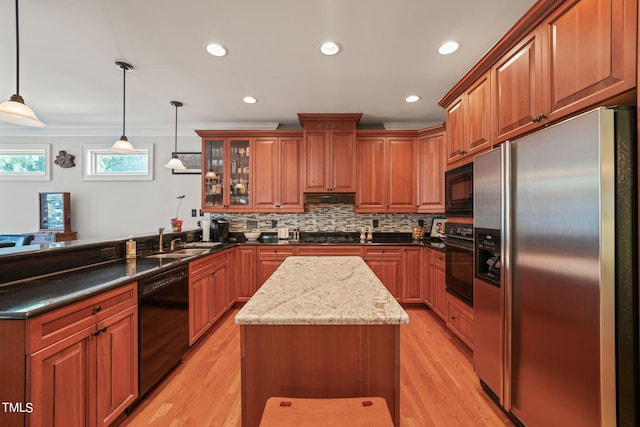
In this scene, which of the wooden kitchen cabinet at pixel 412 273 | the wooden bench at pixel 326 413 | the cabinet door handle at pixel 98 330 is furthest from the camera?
the wooden kitchen cabinet at pixel 412 273

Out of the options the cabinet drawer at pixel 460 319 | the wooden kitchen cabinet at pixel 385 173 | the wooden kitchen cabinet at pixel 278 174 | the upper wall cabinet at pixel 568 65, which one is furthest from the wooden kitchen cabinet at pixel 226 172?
the upper wall cabinet at pixel 568 65

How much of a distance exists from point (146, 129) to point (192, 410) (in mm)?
4427

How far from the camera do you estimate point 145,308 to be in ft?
5.66

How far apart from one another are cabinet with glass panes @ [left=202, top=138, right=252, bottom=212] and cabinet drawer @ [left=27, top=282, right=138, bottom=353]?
235 centimetres

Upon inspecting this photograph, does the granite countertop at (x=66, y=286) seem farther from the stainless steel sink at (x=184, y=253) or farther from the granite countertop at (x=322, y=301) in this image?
the granite countertop at (x=322, y=301)

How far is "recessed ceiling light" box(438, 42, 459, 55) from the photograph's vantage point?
2191 mm

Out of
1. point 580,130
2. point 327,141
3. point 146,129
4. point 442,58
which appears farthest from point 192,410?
point 146,129

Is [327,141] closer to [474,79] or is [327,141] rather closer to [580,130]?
[474,79]

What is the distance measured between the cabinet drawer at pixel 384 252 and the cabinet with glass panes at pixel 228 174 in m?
1.87

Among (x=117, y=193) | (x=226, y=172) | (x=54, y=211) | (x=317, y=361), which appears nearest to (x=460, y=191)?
(x=317, y=361)

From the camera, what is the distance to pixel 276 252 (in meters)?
3.54

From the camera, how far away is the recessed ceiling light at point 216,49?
2.21m

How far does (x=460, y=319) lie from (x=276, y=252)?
2.28 m

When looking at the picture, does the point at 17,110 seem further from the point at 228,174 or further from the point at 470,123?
the point at 470,123
